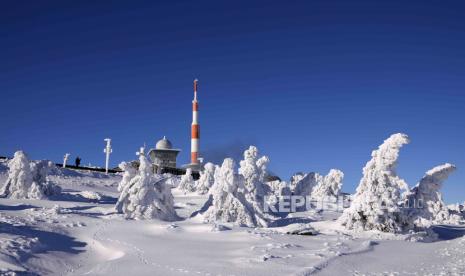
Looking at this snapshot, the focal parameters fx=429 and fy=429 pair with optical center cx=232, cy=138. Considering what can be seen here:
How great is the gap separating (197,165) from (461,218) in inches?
1994

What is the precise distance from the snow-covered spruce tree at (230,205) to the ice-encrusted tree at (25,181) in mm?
14542

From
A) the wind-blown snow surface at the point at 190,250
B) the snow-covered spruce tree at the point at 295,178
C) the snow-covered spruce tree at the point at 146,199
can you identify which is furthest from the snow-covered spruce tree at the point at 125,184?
the snow-covered spruce tree at the point at 295,178

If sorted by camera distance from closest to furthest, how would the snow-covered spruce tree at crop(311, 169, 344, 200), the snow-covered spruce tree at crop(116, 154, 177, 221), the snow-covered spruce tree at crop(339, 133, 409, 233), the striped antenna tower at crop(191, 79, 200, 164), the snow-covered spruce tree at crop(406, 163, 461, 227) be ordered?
the snow-covered spruce tree at crop(339, 133, 409, 233)
the snow-covered spruce tree at crop(116, 154, 177, 221)
the snow-covered spruce tree at crop(406, 163, 461, 227)
the snow-covered spruce tree at crop(311, 169, 344, 200)
the striped antenna tower at crop(191, 79, 200, 164)

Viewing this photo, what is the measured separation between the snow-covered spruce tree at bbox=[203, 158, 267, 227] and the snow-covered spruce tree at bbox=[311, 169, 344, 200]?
78.5ft

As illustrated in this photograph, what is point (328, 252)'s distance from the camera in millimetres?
17578

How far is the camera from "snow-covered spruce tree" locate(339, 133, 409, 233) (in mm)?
24484

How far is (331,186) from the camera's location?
49.8 metres

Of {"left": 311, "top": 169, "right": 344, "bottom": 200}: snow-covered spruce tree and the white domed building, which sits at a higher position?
the white domed building

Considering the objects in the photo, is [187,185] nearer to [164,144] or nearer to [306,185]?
[306,185]

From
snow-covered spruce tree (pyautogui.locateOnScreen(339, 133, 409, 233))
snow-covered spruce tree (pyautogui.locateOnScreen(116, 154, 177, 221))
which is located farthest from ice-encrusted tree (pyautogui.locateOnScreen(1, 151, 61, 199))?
snow-covered spruce tree (pyautogui.locateOnScreen(339, 133, 409, 233))

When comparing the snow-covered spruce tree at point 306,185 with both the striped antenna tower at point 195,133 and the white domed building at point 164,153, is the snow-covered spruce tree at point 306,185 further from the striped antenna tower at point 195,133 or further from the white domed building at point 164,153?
the white domed building at point 164,153

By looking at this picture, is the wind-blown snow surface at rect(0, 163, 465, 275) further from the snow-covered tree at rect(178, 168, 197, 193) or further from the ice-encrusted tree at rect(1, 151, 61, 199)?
the snow-covered tree at rect(178, 168, 197, 193)

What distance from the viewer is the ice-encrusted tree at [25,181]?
107ft

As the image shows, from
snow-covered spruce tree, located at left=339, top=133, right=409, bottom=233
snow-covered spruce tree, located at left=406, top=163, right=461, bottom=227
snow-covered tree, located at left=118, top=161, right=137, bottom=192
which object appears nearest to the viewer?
snow-covered spruce tree, located at left=339, top=133, right=409, bottom=233
